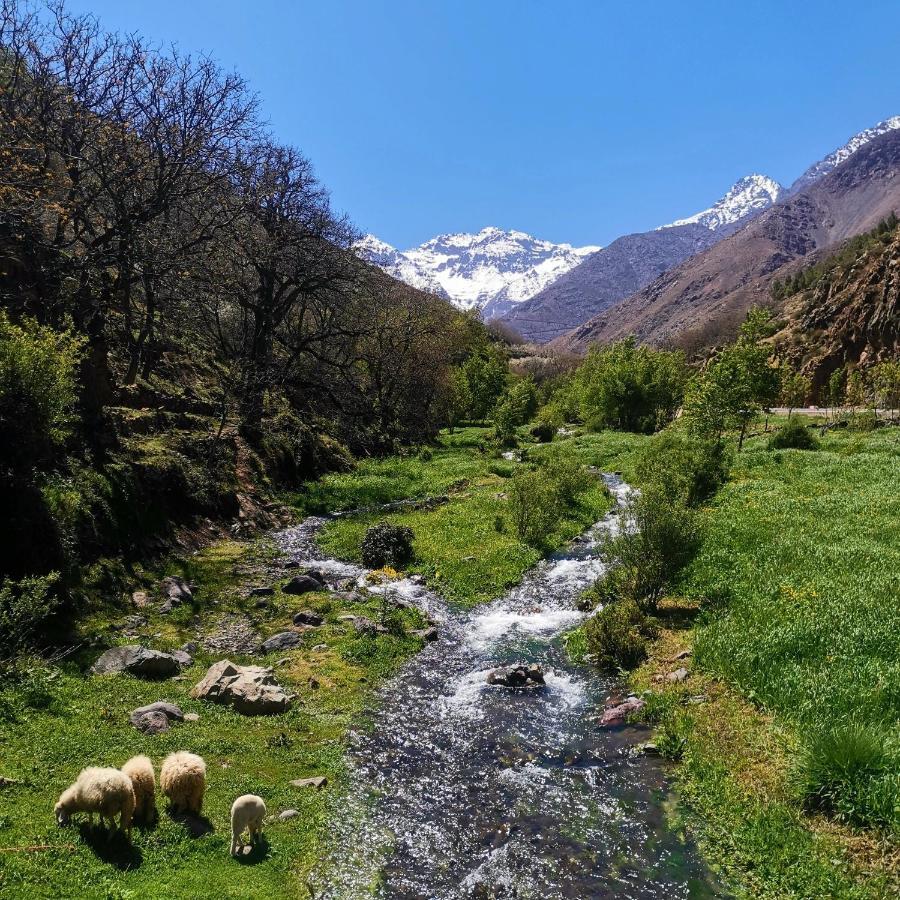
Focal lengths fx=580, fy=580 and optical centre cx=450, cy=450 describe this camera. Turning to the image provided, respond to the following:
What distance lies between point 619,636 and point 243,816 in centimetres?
978

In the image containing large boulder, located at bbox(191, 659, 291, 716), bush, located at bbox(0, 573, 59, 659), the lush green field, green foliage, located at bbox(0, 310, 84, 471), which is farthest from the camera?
the lush green field

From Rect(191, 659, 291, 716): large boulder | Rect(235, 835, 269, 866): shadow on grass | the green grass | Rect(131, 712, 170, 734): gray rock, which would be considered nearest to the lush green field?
the green grass

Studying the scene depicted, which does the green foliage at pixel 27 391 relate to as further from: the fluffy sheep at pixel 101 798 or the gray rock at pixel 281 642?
the fluffy sheep at pixel 101 798

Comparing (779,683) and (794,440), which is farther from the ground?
(794,440)

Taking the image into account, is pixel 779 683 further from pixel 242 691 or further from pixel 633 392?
pixel 633 392

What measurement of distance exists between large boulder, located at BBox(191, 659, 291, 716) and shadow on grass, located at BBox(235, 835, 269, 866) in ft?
12.4

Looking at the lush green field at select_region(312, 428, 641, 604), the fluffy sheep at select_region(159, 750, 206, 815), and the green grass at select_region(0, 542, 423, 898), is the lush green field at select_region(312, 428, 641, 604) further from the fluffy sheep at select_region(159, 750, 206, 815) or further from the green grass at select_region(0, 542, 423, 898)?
the fluffy sheep at select_region(159, 750, 206, 815)

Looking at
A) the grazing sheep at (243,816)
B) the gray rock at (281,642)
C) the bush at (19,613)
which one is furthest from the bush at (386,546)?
the grazing sheep at (243,816)

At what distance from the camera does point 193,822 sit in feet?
25.1

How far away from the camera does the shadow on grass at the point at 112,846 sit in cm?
668

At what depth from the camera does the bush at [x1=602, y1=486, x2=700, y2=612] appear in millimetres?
16594

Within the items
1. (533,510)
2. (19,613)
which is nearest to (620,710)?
(19,613)

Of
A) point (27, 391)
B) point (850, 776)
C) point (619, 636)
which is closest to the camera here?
point (850, 776)

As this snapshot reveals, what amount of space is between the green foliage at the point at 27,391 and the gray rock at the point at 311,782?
10023 millimetres
